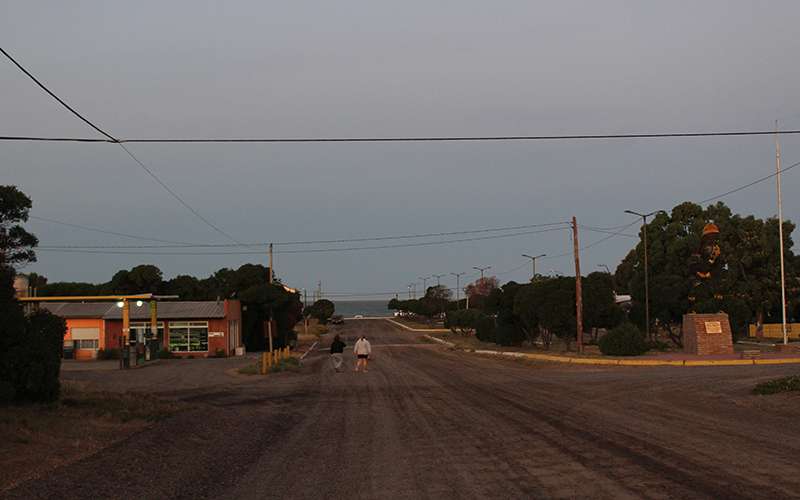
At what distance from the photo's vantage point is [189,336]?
183ft

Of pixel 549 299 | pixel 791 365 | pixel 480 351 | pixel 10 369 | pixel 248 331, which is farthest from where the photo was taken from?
pixel 248 331

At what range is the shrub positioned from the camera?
39.3m

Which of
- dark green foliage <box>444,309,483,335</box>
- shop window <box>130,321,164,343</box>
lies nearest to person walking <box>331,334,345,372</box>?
shop window <box>130,321,164,343</box>

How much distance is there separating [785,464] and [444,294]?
127m

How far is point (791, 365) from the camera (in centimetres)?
3278

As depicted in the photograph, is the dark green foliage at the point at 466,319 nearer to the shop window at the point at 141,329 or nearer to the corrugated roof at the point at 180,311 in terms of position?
the corrugated roof at the point at 180,311

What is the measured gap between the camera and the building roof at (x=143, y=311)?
54578 millimetres

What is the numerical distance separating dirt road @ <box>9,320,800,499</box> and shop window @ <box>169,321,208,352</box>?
1297 inches

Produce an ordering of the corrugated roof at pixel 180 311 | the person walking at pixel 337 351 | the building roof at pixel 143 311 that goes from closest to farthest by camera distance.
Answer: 1. the person walking at pixel 337 351
2. the building roof at pixel 143 311
3. the corrugated roof at pixel 180 311

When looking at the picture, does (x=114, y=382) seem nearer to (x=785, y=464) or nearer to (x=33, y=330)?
(x=33, y=330)

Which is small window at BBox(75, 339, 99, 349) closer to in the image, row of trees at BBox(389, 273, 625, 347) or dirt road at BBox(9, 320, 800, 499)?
row of trees at BBox(389, 273, 625, 347)

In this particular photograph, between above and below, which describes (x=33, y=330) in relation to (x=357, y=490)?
above

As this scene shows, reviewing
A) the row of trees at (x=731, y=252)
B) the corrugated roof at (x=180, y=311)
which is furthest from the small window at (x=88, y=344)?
the row of trees at (x=731, y=252)

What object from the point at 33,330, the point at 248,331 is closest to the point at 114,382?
the point at 33,330
